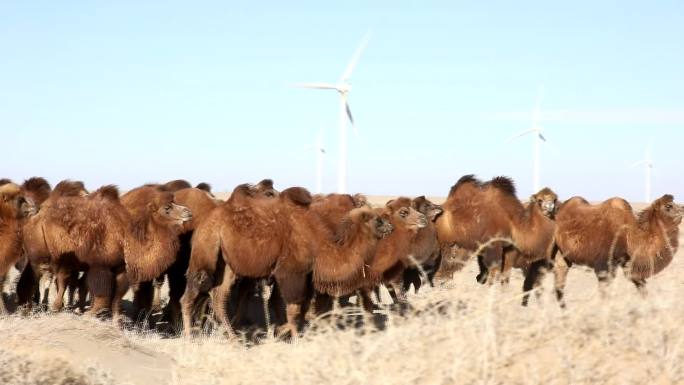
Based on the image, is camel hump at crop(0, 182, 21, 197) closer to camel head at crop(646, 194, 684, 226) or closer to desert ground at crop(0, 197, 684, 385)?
desert ground at crop(0, 197, 684, 385)

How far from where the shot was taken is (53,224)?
12.3 meters

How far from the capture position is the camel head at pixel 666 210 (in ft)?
49.5

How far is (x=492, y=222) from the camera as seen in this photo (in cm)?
1605

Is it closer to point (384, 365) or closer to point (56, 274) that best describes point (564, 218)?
point (56, 274)

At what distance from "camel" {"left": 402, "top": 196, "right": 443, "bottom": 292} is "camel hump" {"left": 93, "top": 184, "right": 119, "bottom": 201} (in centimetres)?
480

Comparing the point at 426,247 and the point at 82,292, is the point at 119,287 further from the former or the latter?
the point at 426,247

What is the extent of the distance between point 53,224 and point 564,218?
28.9ft

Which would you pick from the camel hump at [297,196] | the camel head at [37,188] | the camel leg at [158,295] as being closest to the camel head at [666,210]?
the camel hump at [297,196]

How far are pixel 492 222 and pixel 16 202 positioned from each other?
8056 mm

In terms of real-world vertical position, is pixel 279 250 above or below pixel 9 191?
below

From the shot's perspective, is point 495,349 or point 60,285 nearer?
point 495,349

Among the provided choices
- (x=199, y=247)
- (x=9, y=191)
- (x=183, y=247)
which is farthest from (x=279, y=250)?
(x=9, y=191)

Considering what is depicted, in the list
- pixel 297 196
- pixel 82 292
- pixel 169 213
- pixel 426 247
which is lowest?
pixel 82 292

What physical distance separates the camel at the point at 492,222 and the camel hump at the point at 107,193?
605 centimetres
